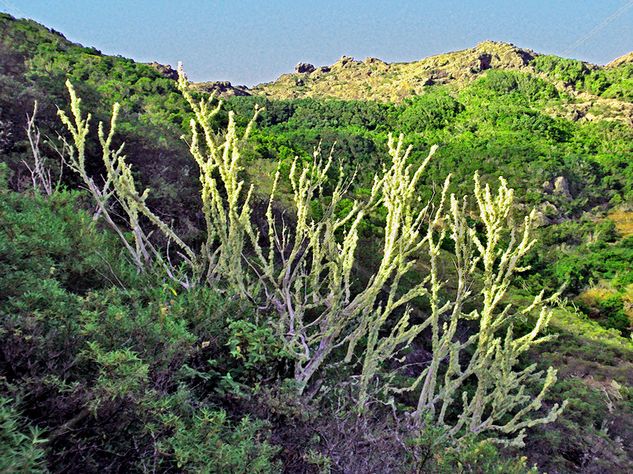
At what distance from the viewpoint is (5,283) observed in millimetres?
2023

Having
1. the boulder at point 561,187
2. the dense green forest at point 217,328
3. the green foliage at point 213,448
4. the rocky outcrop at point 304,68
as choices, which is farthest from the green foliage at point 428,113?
the green foliage at point 213,448

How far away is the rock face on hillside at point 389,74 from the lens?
4225 inches

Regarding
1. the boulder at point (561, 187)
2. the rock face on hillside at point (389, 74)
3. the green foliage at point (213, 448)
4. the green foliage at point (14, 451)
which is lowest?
the green foliage at point (213, 448)

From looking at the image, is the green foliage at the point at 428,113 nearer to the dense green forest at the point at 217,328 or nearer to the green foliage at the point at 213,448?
the dense green forest at the point at 217,328

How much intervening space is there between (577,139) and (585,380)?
7114 centimetres

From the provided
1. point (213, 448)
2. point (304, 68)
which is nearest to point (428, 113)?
point (304, 68)

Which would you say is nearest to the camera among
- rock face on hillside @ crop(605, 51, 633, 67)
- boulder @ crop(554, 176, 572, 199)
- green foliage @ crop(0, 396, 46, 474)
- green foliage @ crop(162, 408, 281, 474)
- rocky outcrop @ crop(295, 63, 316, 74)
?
green foliage @ crop(0, 396, 46, 474)

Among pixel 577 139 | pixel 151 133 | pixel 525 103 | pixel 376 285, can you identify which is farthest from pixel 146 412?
pixel 525 103

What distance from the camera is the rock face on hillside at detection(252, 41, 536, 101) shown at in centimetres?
10731

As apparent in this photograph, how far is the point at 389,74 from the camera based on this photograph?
399 feet

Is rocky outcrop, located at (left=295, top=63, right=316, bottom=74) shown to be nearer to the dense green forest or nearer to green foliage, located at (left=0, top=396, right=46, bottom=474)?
the dense green forest

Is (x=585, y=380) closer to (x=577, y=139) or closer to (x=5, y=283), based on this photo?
(x=5, y=283)

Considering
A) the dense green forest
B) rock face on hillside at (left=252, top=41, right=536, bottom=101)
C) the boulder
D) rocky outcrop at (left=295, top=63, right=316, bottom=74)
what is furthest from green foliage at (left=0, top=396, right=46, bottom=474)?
rocky outcrop at (left=295, top=63, right=316, bottom=74)

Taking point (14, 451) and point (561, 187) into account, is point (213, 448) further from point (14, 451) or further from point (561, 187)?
point (561, 187)
